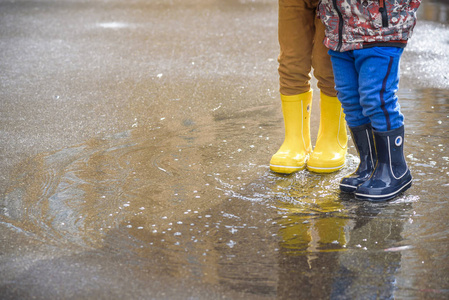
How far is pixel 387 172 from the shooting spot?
2207 millimetres

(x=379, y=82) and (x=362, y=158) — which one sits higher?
(x=379, y=82)

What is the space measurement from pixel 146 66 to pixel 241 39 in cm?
107

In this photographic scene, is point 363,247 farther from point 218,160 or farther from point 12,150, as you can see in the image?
point 12,150

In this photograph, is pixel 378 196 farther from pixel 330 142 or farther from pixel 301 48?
pixel 301 48

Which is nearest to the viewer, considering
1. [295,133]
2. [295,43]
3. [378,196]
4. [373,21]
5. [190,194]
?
[373,21]

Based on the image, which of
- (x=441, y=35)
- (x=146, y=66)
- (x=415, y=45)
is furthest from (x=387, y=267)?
(x=441, y=35)

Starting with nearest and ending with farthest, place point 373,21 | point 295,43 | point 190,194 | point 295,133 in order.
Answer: point 373,21
point 190,194
point 295,43
point 295,133

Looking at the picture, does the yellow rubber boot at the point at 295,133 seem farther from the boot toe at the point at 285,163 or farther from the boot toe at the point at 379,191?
the boot toe at the point at 379,191

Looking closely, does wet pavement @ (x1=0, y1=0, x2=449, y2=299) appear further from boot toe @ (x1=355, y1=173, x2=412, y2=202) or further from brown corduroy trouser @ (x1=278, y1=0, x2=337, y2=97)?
brown corduroy trouser @ (x1=278, y1=0, x2=337, y2=97)

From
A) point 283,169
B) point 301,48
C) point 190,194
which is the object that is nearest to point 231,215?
point 190,194

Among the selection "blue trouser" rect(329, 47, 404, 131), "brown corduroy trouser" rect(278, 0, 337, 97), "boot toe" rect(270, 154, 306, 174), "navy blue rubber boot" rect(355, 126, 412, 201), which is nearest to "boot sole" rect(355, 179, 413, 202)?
"navy blue rubber boot" rect(355, 126, 412, 201)

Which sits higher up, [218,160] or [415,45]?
[218,160]

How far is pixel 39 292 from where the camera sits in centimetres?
164

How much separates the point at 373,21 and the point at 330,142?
63 centimetres
